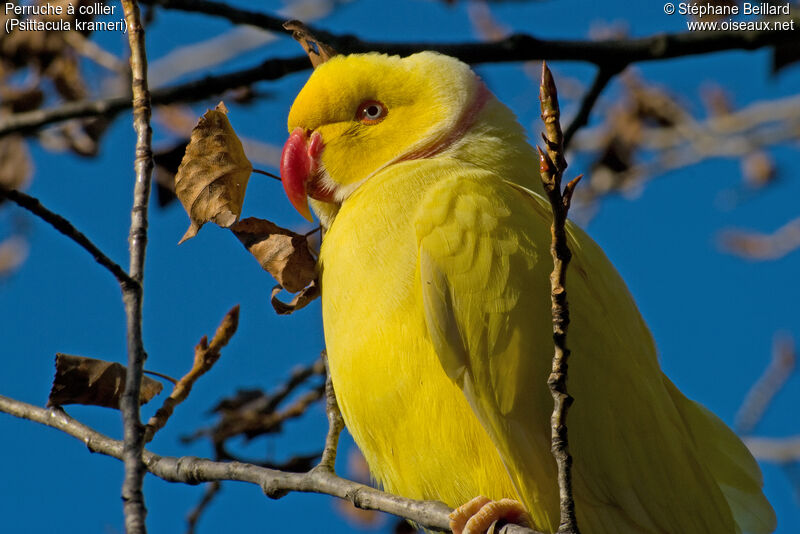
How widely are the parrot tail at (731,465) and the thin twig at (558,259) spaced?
4.04ft

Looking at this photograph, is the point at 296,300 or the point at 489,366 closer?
the point at 489,366

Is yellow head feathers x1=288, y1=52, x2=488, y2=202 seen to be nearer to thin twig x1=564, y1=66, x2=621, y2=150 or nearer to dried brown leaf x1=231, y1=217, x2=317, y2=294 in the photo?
dried brown leaf x1=231, y1=217, x2=317, y2=294

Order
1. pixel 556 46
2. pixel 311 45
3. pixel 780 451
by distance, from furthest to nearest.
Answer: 1. pixel 780 451
2. pixel 556 46
3. pixel 311 45

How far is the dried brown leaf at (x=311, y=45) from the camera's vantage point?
3.73m

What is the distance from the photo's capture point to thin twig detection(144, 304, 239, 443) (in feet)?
9.09

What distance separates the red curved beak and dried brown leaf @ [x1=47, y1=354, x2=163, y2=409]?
3.59ft

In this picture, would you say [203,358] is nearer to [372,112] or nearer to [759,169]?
[372,112]

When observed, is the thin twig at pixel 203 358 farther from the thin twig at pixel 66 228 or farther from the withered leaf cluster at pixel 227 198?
the thin twig at pixel 66 228

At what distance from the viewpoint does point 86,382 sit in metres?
2.83

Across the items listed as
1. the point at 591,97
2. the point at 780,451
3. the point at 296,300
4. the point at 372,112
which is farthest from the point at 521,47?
the point at 780,451

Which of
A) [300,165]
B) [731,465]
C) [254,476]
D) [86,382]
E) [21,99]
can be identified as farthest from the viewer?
[21,99]

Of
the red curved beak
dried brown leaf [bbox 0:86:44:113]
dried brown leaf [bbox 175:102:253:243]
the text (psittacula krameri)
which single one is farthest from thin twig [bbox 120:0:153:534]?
dried brown leaf [bbox 0:86:44:113]

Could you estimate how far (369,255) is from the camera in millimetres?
3008

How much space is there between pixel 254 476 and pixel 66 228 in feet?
3.28
